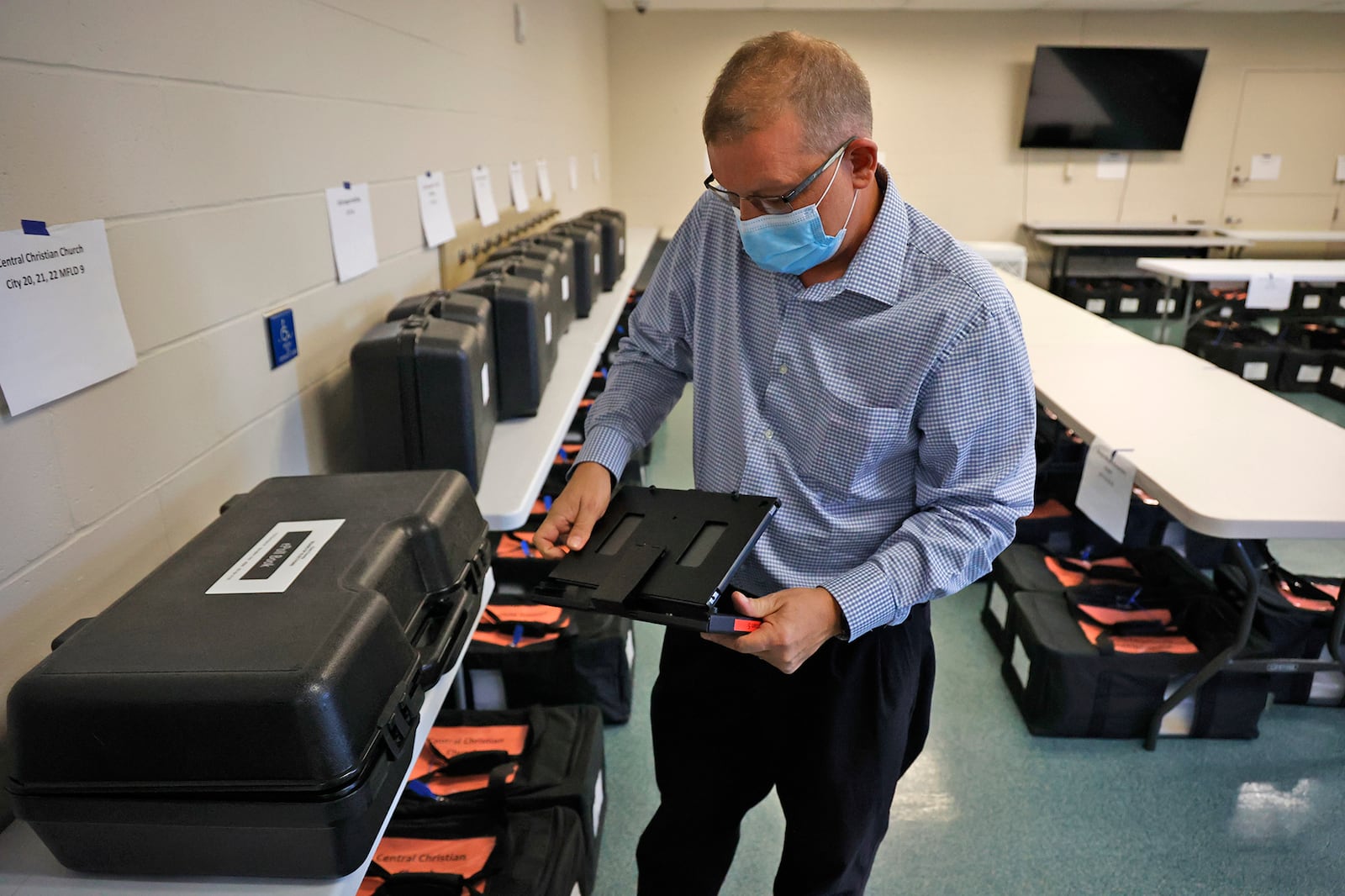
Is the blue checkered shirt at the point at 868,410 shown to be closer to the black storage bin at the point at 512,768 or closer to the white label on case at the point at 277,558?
the white label on case at the point at 277,558

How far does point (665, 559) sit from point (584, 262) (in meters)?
2.30

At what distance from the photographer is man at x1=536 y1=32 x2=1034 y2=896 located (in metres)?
1.02

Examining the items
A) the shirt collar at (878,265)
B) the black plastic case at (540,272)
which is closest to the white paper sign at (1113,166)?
the black plastic case at (540,272)

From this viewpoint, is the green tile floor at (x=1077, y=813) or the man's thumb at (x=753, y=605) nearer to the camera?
the man's thumb at (x=753, y=605)

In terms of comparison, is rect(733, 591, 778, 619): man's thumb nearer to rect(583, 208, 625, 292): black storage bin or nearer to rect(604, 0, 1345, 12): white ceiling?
rect(583, 208, 625, 292): black storage bin

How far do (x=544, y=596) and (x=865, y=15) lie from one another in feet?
24.2

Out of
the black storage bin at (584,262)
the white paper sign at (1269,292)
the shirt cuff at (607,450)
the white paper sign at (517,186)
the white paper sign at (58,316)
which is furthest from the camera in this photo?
the white paper sign at (1269,292)

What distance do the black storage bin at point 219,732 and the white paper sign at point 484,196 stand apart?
85.4 inches

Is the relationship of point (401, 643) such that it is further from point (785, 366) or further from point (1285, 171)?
point (1285, 171)

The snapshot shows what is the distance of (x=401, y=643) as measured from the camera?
925 millimetres

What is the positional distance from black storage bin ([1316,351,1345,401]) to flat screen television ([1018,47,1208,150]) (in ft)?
10.5

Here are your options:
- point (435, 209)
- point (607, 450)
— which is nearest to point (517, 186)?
point (435, 209)

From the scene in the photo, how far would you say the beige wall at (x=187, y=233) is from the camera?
95 centimetres

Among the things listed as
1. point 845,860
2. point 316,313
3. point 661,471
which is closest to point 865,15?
point 661,471
